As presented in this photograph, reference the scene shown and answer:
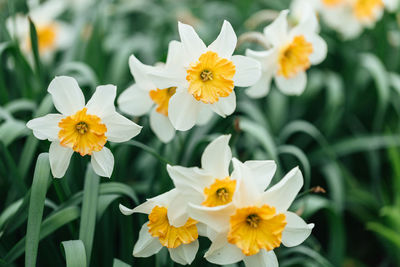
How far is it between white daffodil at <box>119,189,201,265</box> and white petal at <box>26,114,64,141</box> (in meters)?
0.27

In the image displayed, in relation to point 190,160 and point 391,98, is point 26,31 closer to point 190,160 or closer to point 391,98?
point 190,160

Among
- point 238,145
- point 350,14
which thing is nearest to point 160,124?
point 238,145

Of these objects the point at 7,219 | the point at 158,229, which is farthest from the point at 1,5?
the point at 158,229

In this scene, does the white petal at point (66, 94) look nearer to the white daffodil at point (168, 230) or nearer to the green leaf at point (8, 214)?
the white daffodil at point (168, 230)

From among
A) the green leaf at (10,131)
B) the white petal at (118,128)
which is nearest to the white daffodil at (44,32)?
the green leaf at (10,131)

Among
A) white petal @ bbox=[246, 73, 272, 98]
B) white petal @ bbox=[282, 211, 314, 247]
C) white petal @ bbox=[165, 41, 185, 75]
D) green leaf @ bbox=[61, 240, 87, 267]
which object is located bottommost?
green leaf @ bbox=[61, 240, 87, 267]

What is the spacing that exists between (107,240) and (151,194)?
221mm

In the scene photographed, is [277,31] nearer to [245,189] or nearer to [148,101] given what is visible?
[148,101]

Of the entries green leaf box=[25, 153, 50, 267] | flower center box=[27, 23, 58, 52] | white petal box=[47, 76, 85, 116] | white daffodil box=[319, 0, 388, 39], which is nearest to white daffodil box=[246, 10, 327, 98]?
white petal box=[47, 76, 85, 116]

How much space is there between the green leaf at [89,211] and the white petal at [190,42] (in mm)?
491

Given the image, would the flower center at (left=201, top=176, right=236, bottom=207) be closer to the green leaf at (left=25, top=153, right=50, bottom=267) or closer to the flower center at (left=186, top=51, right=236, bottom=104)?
the flower center at (left=186, top=51, right=236, bottom=104)

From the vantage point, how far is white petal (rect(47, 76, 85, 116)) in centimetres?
114

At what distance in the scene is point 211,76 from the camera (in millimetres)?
1197

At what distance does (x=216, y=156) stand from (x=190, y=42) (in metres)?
0.33
